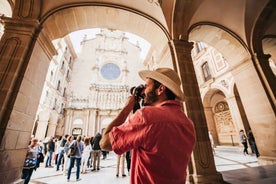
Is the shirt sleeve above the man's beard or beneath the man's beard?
beneath

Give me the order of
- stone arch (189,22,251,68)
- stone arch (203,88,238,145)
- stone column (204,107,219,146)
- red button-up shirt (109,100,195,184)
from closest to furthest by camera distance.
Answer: red button-up shirt (109,100,195,184)
stone arch (189,22,251,68)
stone arch (203,88,238,145)
stone column (204,107,219,146)

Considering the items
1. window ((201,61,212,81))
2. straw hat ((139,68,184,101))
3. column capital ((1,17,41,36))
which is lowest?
straw hat ((139,68,184,101))

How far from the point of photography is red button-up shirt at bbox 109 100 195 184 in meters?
0.80

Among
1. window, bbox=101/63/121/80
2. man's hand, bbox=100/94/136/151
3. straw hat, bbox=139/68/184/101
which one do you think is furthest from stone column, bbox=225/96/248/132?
window, bbox=101/63/121/80

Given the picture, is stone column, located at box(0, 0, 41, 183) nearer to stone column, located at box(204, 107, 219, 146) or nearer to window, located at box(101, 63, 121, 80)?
stone column, located at box(204, 107, 219, 146)

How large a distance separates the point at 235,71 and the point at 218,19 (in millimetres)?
2165

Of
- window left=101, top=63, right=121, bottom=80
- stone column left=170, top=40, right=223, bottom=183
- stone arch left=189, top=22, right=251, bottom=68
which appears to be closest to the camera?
stone column left=170, top=40, right=223, bottom=183

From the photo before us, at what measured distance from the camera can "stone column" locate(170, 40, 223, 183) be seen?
9.74ft

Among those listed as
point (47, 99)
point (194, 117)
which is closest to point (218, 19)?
point (194, 117)

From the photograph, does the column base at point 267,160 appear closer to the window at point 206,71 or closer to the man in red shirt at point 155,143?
the man in red shirt at point 155,143

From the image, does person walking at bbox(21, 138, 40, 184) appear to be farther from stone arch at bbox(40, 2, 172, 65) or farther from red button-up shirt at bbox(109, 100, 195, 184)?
red button-up shirt at bbox(109, 100, 195, 184)

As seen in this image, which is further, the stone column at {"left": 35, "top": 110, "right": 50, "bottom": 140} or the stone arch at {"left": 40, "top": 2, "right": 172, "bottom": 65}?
the stone column at {"left": 35, "top": 110, "right": 50, "bottom": 140}

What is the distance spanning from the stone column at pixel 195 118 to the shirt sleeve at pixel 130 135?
111 inches

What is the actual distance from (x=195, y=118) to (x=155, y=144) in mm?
2912
